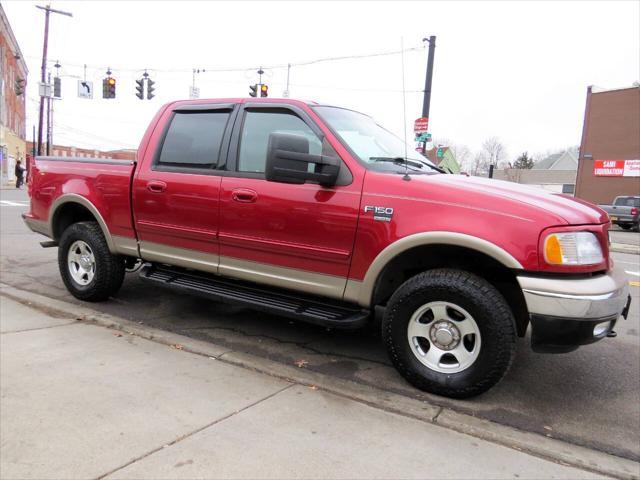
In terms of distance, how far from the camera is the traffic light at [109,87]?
75.7 ft

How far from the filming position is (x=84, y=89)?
24.8m

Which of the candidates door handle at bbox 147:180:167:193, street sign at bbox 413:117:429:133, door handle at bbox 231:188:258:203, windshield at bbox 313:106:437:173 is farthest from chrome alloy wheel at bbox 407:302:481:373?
street sign at bbox 413:117:429:133

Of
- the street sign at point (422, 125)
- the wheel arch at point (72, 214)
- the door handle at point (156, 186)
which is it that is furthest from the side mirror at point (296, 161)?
the street sign at point (422, 125)

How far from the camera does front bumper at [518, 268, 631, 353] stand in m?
2.87

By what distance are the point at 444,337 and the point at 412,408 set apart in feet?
1.62

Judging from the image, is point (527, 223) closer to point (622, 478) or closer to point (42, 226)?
point (622, 478)

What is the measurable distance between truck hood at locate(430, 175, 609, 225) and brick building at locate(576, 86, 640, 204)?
35062 mm

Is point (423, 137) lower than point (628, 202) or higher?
higher

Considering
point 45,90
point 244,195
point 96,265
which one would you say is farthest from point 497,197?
point 45,90

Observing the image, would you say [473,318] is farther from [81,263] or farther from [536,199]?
[81,263]

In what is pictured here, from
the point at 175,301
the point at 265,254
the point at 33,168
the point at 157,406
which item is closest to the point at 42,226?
the point at 33,168

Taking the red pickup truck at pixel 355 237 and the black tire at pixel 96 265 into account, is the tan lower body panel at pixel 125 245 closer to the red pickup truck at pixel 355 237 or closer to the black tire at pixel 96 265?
the red pickup truck at pixel 355 237

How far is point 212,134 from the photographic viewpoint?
4.34 meters

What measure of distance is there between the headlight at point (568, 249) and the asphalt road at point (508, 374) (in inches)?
40.0
